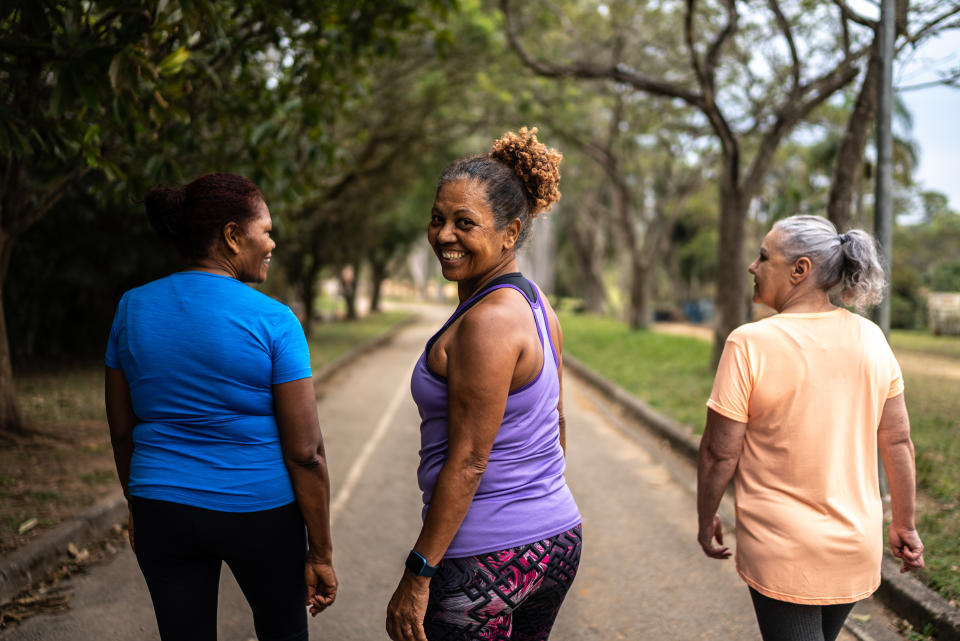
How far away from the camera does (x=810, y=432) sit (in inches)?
89.5

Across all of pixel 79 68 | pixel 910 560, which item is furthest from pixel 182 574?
pixel 79 68

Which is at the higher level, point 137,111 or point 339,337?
point 137,111

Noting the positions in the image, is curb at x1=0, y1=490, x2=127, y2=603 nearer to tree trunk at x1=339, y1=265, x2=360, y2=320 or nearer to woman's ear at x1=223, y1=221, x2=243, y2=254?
woman's ear at x1=223, y1=221, x2=243, y2=254

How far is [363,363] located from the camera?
56.9ft

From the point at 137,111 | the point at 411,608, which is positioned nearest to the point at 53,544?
the point at 137,111

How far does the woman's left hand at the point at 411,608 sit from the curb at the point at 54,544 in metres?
3.26

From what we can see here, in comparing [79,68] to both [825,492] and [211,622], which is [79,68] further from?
[825,492]

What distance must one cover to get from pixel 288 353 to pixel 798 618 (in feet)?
5.35

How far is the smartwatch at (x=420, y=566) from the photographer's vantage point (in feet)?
6.32

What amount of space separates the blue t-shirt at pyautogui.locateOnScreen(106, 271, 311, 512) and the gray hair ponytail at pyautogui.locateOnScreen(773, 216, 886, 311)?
150 cm

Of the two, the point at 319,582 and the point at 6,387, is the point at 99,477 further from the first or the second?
the point at 319,582

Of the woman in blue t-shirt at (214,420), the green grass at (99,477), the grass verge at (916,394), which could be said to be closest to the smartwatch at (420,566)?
the woman in blue t-shirt at (214,420)

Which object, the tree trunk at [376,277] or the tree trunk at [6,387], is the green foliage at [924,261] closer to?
the tree trunk at [376,277]

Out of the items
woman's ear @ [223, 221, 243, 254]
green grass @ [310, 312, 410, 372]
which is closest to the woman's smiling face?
woman's ear @ [223, 221, 243, 254]
